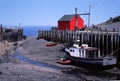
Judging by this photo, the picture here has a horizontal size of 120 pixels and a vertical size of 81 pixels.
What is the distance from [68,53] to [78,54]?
6.23 feet

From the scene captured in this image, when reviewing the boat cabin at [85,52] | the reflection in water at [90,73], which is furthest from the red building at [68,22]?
the reflection in water at [90,73]

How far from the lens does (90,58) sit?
126 feet

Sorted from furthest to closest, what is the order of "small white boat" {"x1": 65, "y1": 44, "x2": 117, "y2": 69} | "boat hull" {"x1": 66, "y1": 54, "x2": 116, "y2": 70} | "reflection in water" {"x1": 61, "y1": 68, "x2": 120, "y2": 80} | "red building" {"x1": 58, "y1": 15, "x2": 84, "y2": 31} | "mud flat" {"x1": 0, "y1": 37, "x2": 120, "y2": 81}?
"red building" {"x1": 58, "y1": 15, "x2": 84, "y2": 31} → "boat hull" {"x1": 66, "y1": 54, "x2": 116, "y2": 70} → "small white boat" {"x1": 65, "y1": 44, "x2": 117, "y2": 69} → "reflection in water" {"x1": 61, "y1": 68, "x2": 120, "y2": 80} → "mud flat" {"x1": 0, "y1": 37, "x2": 120, "y2": 81}

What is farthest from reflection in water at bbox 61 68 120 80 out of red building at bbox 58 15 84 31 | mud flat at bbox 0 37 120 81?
red building at bbox 58 15 84 31

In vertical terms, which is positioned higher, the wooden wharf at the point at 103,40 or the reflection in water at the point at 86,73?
the wooden wharf at the point at 103,40

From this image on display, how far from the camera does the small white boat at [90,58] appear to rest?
1455 inches

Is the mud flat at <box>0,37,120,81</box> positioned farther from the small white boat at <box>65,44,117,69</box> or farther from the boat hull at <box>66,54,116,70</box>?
the small white boat at <box>65,44,117,69</box>

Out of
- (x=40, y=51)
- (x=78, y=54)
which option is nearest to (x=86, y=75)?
(x=78, y=54)

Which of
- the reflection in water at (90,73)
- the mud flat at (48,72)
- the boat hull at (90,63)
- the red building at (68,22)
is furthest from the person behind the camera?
the red building at (68,22)

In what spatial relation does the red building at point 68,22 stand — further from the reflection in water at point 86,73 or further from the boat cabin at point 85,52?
the reflection in water at point 86,73

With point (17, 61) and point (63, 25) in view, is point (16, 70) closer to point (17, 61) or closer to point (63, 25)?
point (17, 61)

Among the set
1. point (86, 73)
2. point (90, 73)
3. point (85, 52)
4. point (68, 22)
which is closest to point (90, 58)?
point (85, 52)

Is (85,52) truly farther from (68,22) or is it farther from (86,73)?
(68,22)

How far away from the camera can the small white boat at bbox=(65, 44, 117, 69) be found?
3697 cm
